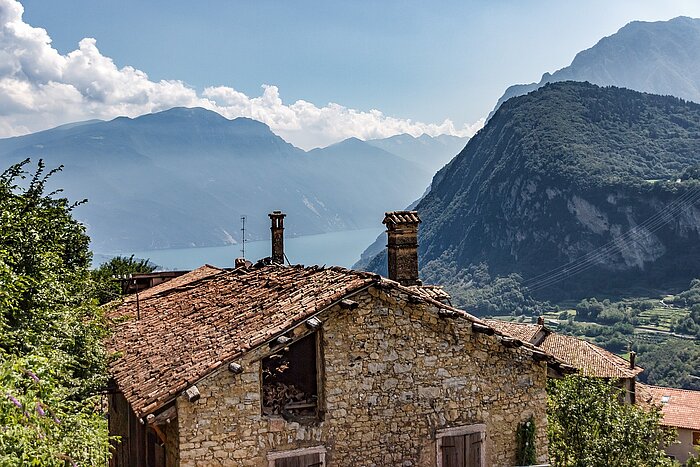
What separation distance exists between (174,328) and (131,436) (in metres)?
2.32

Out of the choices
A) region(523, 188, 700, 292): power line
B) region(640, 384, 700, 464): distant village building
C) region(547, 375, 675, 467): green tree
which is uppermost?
region(523, 188, 700, 292): power line

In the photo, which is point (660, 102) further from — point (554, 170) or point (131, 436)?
point (131, 436)

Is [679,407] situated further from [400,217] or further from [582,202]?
[582,202]

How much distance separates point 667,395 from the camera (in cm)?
4638

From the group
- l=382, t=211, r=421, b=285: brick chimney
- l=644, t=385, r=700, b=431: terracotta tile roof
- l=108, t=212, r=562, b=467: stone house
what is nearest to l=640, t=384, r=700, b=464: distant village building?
l=644, t=385, r=700, b=431: terracotta tile roof

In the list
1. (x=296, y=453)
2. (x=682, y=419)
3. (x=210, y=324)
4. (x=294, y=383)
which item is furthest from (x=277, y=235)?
(x=682, y=419)

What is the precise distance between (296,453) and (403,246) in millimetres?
5326

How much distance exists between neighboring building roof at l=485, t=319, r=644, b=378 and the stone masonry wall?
23477mm

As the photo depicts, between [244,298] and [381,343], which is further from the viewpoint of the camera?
[244,298]

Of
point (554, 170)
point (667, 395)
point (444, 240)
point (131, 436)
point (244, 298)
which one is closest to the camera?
point (131, 436)

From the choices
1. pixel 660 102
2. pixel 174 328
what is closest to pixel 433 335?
pixel 174 328

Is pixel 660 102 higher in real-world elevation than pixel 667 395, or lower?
higher

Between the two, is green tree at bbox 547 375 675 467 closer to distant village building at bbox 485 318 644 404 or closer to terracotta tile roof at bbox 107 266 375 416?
terracotta tile roof at bbox 107 266 375 416

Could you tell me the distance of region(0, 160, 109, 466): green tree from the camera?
5.48m
